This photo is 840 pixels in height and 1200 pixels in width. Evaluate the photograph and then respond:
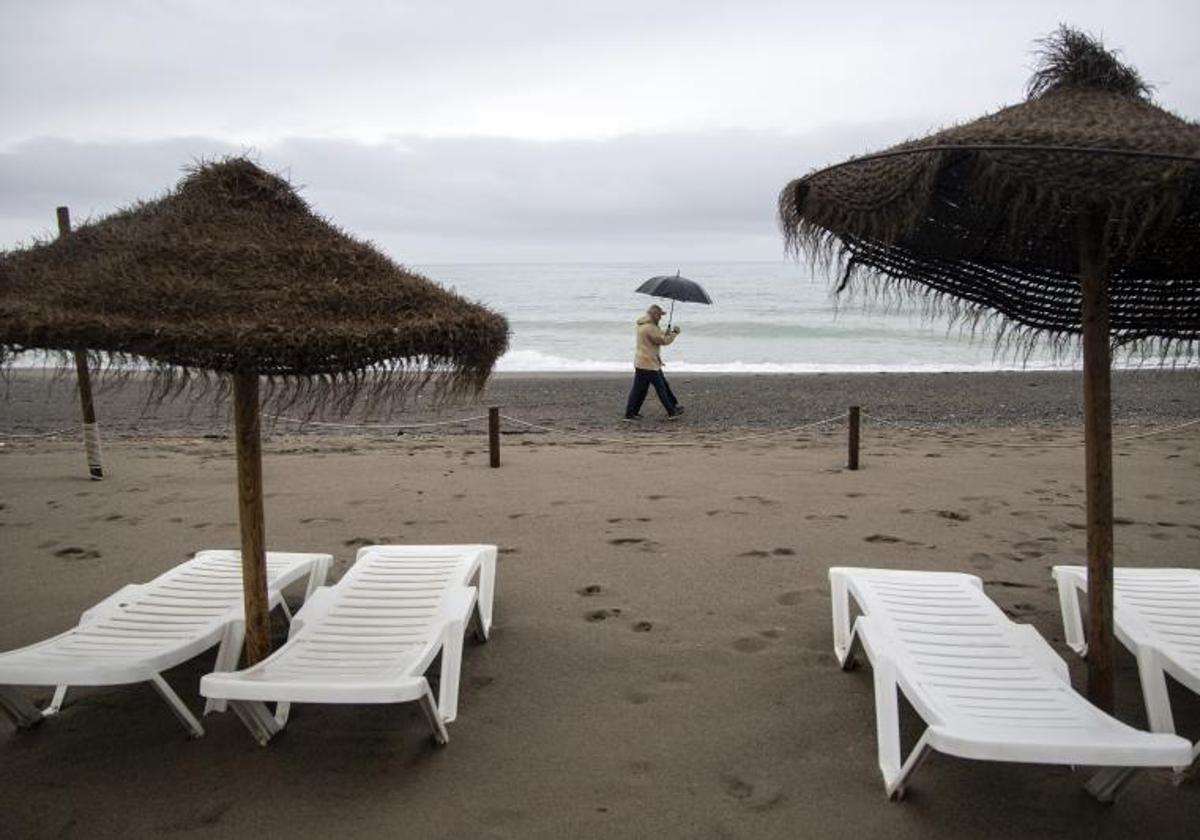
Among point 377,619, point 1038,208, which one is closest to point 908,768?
point 1038,208

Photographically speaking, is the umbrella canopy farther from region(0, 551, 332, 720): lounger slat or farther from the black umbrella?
region(0, 551, 332, 720): lounger slat

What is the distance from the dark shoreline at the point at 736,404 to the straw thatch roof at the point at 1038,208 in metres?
7.07

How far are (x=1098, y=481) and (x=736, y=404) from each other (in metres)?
10.9

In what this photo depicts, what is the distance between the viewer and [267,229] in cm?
312

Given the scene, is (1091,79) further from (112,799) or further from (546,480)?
(546,480)

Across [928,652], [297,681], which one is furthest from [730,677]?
[297,681]

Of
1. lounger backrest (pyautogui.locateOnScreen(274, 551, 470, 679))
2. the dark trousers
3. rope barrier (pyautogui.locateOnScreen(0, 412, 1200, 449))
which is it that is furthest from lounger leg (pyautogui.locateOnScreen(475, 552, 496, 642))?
the dark trousers

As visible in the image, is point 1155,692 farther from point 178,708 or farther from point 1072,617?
point 178,708

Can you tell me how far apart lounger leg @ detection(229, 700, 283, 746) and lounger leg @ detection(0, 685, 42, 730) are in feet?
2.44

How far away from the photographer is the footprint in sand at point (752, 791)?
2.79 m

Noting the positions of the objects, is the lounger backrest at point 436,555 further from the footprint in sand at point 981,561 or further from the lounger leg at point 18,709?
the footprint in sand at point 981,561

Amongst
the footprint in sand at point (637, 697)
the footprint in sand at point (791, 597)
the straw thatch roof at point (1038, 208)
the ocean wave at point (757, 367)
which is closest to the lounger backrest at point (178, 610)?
the footprint in sand at point (637, 697)

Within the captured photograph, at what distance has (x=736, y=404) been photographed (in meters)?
13.9

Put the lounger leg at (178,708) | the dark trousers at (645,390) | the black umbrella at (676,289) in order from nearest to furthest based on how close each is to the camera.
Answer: the lounger leg at (178,708), the black umbrella at (676,289), the dark trousers at (645,390)
